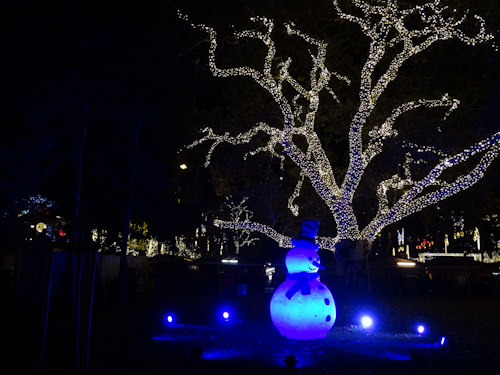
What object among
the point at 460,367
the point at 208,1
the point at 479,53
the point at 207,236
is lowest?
the point at 460,367

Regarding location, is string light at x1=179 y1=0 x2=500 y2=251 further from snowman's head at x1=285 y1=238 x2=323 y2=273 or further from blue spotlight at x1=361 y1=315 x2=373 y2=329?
snowman's head at x1=285 y1=238 x2=323 y2=273

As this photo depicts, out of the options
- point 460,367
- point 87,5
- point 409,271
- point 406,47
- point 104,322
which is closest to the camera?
point 460,367

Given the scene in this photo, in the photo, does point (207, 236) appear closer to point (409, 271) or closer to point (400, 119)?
point (409, 271)

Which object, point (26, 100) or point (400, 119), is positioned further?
point (400, 119)

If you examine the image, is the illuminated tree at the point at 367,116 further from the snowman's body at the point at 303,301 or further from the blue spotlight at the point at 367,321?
the snowman's body at the point at 303,301

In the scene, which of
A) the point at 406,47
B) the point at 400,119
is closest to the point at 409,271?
the point at 400,119

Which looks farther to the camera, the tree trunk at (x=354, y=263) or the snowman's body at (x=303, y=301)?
the tree trunk at (x=354, y=263)

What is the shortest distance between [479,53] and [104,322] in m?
14.1

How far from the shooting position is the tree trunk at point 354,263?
20703 mm

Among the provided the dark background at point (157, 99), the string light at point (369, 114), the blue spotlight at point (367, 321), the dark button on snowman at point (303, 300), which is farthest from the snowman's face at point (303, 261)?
the dark background at point (157, 99)

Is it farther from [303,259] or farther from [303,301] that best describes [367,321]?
[303,259]

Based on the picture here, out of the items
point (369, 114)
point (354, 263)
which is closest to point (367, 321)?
point (354, 263)

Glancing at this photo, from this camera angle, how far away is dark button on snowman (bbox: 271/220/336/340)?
39.9 feet

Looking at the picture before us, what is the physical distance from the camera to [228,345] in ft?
37.7
